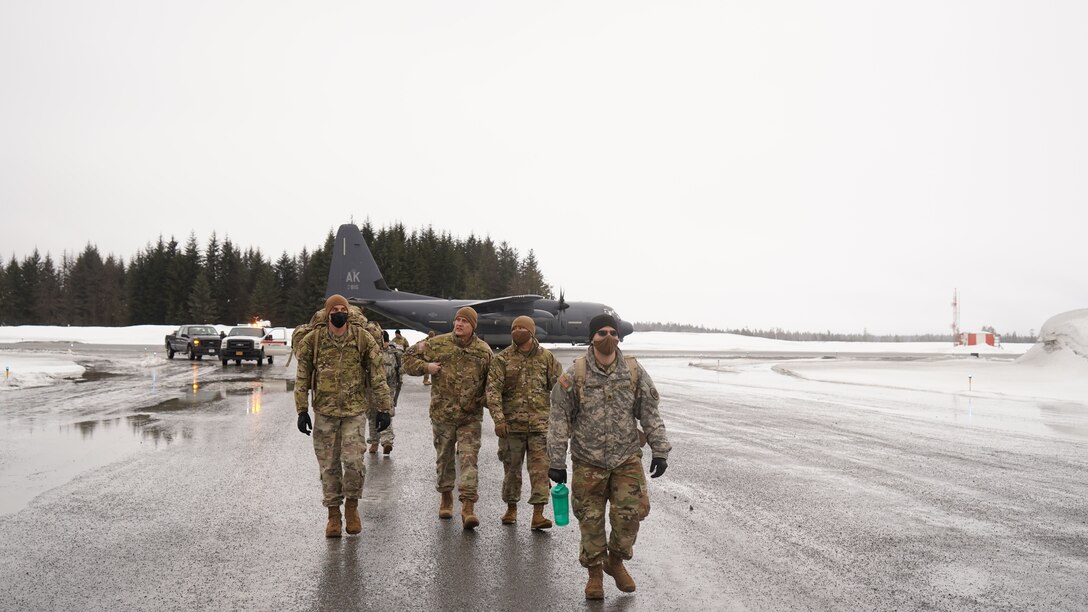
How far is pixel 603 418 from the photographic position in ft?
17.3

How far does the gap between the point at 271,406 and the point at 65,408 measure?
4499 mm

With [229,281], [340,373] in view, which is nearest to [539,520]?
[340,373]

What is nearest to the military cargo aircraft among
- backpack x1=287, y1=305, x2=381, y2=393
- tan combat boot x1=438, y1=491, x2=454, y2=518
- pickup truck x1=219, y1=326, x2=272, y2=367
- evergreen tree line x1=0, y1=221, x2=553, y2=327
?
pickup truck x1=219, y1=326, x2=272, y2=367

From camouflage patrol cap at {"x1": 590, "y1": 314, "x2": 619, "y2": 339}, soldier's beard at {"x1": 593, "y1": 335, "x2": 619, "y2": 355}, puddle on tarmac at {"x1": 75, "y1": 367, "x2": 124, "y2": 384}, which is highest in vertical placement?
camouflage patrol cap at {"x1": 590, "y1": 314, "x2": 619, "y2": 339}

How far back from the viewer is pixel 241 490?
7.94m

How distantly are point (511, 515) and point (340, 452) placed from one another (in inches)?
72.0

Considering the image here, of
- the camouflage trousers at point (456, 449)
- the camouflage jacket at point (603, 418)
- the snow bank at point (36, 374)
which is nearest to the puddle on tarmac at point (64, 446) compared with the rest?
the camouflage trousers at point (456, 449)

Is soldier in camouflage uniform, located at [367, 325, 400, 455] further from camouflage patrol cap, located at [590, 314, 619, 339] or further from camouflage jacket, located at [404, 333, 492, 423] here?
camouflage patrol cap, located at [590, 314, 619, 339]

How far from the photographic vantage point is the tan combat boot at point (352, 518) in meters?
6.33

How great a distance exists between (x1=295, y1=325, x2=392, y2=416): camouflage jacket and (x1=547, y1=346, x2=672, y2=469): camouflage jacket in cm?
236

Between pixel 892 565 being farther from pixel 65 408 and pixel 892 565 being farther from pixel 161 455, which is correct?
pixel 65 408

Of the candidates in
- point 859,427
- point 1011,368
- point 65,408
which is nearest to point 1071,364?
point 1011,368

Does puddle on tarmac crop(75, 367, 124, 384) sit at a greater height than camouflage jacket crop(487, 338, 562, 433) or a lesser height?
lesser

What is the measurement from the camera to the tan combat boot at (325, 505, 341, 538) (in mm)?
6221
